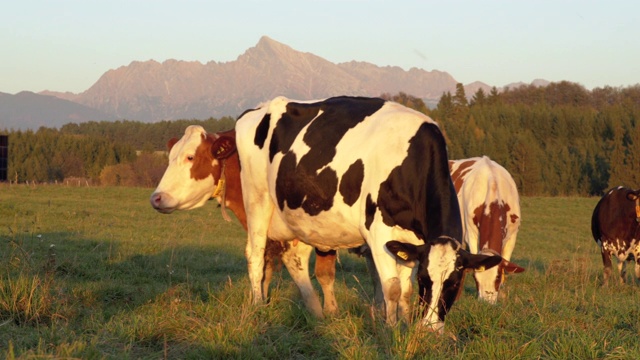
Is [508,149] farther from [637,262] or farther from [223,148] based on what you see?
[223,148]

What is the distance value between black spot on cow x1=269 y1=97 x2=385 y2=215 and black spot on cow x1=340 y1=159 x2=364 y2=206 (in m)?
0.02

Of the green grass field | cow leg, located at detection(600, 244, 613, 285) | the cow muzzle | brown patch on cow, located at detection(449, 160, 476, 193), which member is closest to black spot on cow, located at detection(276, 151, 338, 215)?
the green grass field

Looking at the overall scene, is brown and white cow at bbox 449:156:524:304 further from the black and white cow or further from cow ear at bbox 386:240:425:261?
cow ear at bbox 386:240:425:261

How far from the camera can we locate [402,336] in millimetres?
5582

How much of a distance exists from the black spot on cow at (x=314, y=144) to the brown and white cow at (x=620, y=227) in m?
8.22

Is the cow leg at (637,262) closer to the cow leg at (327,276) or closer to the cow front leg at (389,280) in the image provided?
the cow leg at (327,276)

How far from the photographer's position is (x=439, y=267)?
5961 mm

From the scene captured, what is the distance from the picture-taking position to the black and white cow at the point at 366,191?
20.0 feet

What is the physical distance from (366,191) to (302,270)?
2.05 metres

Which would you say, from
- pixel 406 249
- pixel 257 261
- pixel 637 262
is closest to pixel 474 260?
pixel 406 249

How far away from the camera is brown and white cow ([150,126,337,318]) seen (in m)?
8.61

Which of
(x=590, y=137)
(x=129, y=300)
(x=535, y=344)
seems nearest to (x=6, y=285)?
(x=129, y=300)

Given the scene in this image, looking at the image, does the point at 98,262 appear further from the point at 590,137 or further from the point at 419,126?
the point at 590,137

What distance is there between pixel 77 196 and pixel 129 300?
34.3m
